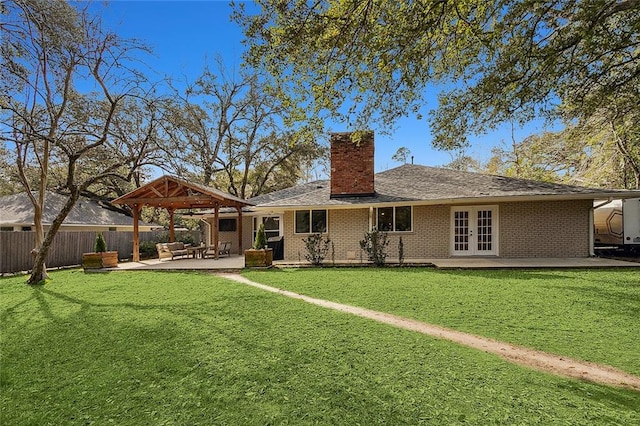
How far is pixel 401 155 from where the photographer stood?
120 feet

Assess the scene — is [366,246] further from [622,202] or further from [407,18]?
[622,202]

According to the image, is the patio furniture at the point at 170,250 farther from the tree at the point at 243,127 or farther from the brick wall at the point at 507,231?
the tree at the point at 243,127

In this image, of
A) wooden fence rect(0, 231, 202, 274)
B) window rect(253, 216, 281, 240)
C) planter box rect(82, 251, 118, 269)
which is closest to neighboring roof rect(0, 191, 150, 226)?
wooden fence rect(0, 231, 202, 274)

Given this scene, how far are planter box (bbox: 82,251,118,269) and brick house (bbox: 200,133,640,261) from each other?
618cm

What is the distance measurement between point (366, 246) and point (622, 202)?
40.4ft

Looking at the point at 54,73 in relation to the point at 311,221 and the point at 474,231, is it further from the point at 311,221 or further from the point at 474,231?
the point at 474,231

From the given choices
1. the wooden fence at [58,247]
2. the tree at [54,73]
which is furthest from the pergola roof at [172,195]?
the tree at [54,73]

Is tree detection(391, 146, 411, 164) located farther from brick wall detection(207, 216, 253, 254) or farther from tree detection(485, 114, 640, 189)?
brick wall detection(207, 216, 253, 254)

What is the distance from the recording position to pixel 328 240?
46.4ft

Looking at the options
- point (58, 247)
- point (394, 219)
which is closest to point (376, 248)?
point (394, 219)

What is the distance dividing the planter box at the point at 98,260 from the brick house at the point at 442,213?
20.3ft

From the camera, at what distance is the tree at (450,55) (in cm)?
652

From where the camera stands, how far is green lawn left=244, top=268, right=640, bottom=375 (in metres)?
4.78

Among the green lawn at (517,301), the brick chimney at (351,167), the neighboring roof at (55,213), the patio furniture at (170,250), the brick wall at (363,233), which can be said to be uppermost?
the brick chimney at (351,167)
